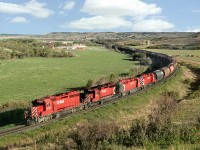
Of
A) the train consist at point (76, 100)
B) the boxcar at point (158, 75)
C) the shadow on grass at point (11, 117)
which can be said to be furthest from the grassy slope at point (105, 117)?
the shadow on grass at point (11, 117)

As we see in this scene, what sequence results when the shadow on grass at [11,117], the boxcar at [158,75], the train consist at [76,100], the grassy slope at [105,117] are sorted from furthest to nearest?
the boxcar at [158,75]
the shadow on grass at [11,117]
the train consist at [76,100]
the grassy slope at [105,117]

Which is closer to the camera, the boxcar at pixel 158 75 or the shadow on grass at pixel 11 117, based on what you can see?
the shadow on grass at pixel 11 117

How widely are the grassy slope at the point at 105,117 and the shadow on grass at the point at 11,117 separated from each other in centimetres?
686

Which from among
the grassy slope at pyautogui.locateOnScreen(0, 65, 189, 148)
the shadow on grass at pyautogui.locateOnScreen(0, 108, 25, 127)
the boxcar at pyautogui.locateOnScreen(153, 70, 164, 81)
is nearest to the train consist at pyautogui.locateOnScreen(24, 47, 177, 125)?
the grassy slope at pyautogui.locateOnScreen(0, 65, 189, 148)

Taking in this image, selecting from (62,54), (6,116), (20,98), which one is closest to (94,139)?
(6,116)

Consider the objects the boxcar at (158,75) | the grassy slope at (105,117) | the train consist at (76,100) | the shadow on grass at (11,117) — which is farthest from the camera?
the boxcar at (158,75)

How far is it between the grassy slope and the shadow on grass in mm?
6861

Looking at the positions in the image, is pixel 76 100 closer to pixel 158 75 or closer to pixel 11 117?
pixel 11 117

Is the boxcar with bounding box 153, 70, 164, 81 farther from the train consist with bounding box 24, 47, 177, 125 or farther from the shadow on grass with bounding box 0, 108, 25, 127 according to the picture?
the shadow on grass with bounding box 0, 108, 25, 127

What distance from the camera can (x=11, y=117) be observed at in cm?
4503

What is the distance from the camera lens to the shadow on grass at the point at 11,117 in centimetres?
4325

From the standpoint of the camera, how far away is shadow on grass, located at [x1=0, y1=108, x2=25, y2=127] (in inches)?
1703

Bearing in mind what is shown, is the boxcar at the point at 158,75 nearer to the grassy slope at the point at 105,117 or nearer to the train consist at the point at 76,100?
the grassy slope at the point at 105,117

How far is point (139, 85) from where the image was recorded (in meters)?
62.6
